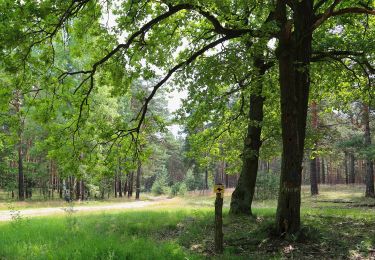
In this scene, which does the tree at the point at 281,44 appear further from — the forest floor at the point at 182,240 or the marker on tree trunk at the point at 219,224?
the marker on tree trunk at the point at 219,224

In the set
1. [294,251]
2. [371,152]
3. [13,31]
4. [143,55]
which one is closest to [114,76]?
[143,55]

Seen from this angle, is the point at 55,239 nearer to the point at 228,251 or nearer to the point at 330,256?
the point at 228,251

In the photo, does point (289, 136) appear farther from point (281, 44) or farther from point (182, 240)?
point (182, 240)

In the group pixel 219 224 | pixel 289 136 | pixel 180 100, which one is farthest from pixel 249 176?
pixel 219 224

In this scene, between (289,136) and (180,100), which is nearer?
(289,136)

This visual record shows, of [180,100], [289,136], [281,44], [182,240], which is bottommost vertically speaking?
[182,240]

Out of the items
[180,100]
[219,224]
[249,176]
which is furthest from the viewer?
[249,176]

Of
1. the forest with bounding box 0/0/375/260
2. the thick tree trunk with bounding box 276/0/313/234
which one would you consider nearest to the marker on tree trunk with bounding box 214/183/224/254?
the forest with bounding box 0/0/375/260

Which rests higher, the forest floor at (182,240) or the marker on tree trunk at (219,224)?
the marker on tree trunk at (219,224)

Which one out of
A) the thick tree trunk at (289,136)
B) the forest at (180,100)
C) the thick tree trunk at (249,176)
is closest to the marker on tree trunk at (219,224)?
the forest at (180,100)

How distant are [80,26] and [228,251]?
684 centimetres

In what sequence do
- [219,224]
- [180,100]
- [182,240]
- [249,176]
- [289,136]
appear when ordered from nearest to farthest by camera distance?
[219,224], [289,136], [182,240], [180,100], [249,176]

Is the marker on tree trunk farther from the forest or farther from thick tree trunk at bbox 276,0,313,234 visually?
thick tree trunk at bbox 276,0,313,234

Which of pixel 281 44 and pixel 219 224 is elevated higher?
pixel 281 44
